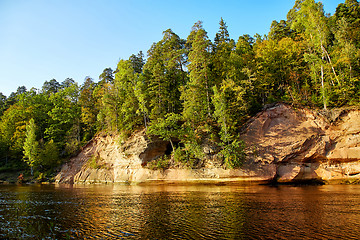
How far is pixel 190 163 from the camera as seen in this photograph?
33.7m

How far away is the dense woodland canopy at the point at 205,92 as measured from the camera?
3381 cm

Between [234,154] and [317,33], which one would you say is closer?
[234,154]

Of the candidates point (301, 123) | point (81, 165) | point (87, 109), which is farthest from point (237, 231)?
point (87, 109)

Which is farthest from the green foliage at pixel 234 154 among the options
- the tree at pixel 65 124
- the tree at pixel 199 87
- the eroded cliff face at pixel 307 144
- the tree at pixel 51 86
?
the tree at pixel 51 86

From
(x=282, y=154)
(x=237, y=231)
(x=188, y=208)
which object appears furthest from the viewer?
(x=282, y=154)

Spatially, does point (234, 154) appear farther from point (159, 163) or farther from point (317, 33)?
point (317, 33)

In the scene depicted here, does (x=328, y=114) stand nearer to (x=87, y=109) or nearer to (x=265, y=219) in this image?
(x=265, y=219)

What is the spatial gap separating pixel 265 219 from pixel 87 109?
50.5m

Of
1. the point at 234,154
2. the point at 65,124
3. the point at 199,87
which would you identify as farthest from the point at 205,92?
the point at 65,124

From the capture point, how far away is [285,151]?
31.0 metres

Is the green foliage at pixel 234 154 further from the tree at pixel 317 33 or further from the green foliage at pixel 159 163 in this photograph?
the tree at pixel 317 33

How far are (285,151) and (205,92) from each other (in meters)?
16.5

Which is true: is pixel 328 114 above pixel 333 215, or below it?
above

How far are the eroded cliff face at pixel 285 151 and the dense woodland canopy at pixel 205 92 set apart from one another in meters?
2.18
